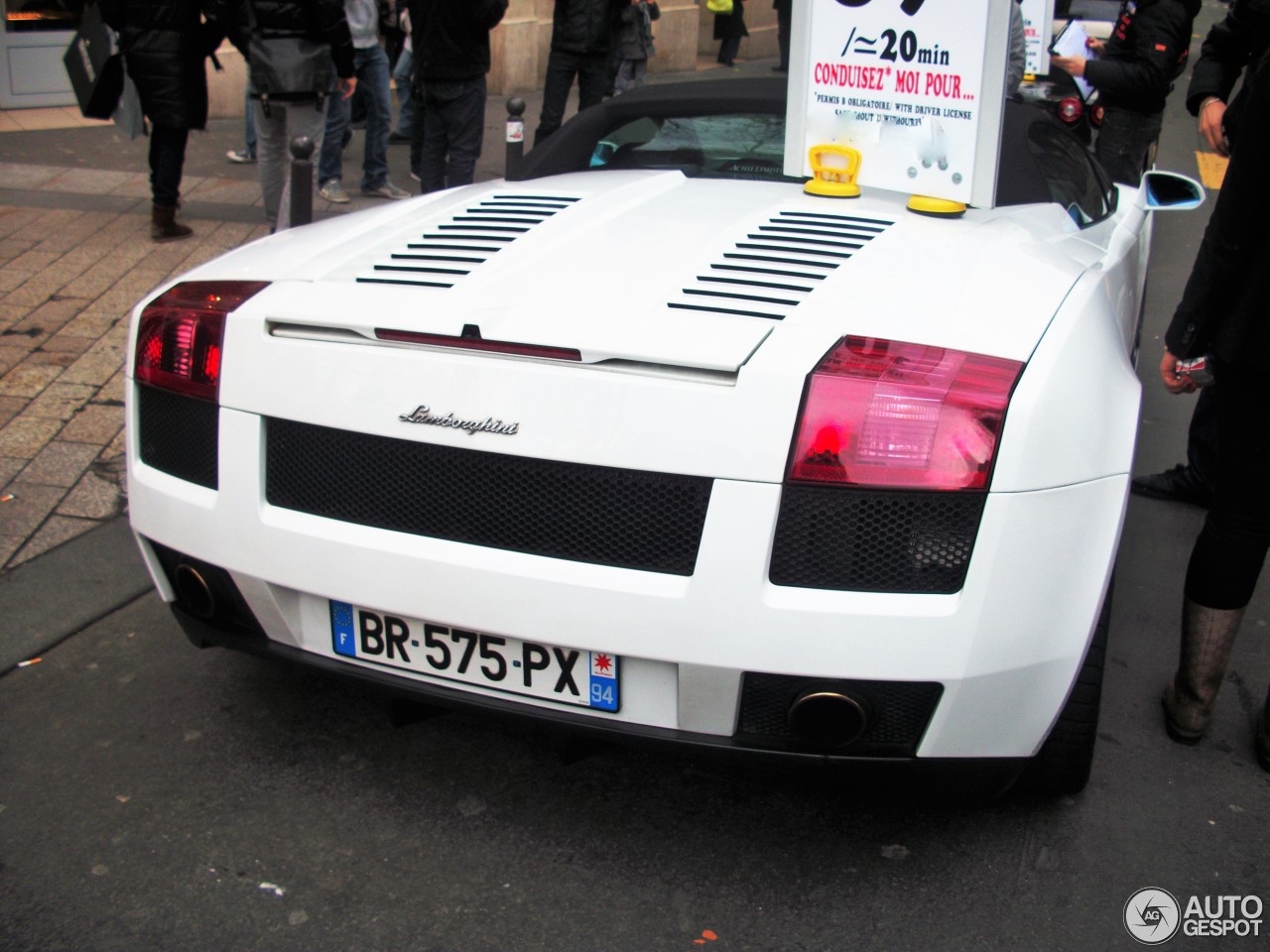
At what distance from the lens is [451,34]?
7172 mm

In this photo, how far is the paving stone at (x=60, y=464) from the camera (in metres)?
4.32

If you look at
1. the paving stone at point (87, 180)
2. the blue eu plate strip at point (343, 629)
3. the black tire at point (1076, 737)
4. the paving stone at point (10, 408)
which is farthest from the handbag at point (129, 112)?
the black tire at point (1076, 737)

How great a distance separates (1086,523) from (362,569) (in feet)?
4.24

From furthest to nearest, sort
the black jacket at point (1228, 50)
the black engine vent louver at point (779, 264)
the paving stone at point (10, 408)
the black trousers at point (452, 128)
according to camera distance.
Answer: the black trousers at point (452, 128) → the paving stone at point (10, 408) → the black jacket at point (1228, 50) → the black engine vent louver at point (779, 264)

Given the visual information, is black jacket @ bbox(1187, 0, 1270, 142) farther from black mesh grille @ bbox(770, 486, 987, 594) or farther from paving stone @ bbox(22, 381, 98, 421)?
paving stone @ bbox(22, 381, 98, 421)

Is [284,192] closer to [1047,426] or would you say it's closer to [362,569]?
[362,569]

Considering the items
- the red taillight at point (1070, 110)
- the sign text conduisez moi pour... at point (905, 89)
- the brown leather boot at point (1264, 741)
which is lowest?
the brown leather boot at point (1264, 741)

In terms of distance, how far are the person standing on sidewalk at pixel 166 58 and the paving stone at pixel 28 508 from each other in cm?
319

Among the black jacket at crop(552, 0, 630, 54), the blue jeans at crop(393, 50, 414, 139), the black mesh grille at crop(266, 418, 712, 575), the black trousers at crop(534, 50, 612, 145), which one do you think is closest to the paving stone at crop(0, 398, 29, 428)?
the black mesh grille at crop(266, 418, 712, 575)

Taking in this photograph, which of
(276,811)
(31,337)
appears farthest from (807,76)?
(31,337)

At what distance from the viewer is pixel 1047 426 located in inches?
87.7

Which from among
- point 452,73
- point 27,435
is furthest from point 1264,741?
point 452,73

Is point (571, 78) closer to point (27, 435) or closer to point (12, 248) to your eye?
point (12, 248)

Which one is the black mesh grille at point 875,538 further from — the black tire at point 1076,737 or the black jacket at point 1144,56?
the black jacket at point 1144,56
